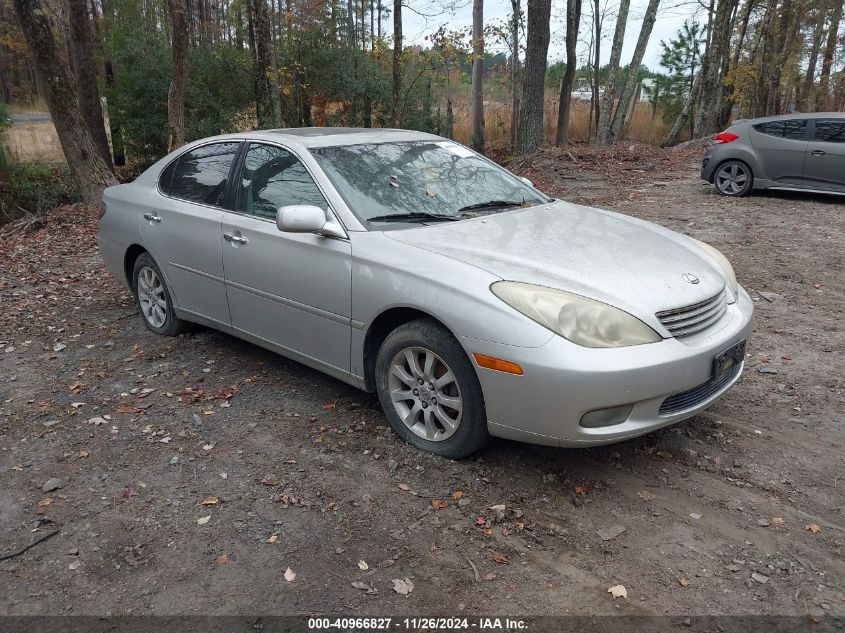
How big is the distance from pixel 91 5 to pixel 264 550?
31.5 meters

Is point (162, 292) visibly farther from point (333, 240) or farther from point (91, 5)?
point (91, 5)

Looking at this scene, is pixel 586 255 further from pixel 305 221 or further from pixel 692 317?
pixel 305 221

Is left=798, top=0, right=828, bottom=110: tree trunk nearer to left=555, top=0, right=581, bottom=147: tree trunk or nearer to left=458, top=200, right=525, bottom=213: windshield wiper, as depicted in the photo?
left=555, top=0, right=581, bottom=147: tree trunk

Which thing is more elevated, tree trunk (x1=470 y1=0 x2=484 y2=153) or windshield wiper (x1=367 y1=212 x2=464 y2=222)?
tree trunk (x1=470 y1=0 x2=484 y2=153)

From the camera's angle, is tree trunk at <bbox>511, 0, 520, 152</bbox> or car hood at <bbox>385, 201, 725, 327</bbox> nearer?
car hood at <bbox>385, 201, 725, 327</bbox>

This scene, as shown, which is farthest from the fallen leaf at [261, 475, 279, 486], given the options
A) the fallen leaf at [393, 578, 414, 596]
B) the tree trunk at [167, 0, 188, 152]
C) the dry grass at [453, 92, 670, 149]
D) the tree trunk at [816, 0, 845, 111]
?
the tree trunk at [816, 0, 845, 111]

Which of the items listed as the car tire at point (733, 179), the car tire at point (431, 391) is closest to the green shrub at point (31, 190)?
the car tire at point (431, 391)

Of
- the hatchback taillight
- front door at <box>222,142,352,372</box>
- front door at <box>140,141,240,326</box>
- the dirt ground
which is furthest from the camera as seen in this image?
the hatchback taillight

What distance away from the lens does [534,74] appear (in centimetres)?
1382

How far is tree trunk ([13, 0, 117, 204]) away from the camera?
10.2 meters

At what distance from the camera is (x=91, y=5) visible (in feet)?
92.2

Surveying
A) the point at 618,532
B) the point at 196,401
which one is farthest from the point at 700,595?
the point at 196,401

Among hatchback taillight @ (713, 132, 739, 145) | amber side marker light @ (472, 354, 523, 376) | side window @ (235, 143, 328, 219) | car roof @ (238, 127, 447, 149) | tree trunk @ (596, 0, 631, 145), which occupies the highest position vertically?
tree trunk @ (596, 0, 631, 145)

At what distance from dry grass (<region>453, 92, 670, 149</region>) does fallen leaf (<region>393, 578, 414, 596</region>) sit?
79.3ft
